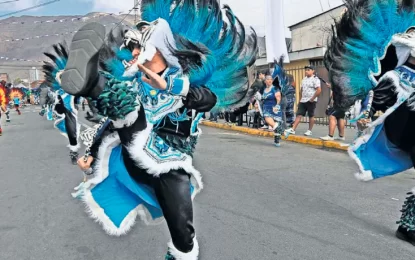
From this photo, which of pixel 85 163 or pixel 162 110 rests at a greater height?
pixel 162 110

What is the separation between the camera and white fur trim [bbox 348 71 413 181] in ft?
10.9

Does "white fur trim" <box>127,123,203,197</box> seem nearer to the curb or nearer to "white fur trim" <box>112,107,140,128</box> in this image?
"white fur trim" <box>112,107,140,128</box>

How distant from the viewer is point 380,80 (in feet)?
11.3

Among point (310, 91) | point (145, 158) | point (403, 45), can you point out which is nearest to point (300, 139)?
point (310, 91)

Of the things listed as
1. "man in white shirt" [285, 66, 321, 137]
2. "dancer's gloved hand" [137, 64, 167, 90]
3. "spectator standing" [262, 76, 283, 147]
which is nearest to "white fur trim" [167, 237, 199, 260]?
"dancer's gloved hand" [137, 64, 167, 90]

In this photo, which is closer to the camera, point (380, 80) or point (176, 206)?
point (176, 206)

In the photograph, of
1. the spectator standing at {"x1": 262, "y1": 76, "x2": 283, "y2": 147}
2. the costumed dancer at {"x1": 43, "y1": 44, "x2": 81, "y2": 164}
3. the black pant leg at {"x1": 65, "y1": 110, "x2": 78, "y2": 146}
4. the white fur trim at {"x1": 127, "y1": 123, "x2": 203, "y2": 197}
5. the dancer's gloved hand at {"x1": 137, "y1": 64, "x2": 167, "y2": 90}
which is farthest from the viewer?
the spectator standing at {"x1": 262, "y1": 76, "x2": 283, "y2": 147}

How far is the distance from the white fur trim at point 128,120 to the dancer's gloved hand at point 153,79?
0.57ft

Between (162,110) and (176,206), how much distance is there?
57cm

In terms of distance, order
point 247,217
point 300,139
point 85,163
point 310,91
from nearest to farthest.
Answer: point 85,163
point 247,217
point 310,91
point 300,139

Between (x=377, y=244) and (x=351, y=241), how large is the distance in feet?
0.71

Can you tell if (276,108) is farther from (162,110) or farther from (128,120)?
(128,120)

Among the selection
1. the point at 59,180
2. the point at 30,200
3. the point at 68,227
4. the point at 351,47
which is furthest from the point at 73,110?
the point at 351,47

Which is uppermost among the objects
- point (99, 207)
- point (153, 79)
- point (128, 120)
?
point (153, 79)
